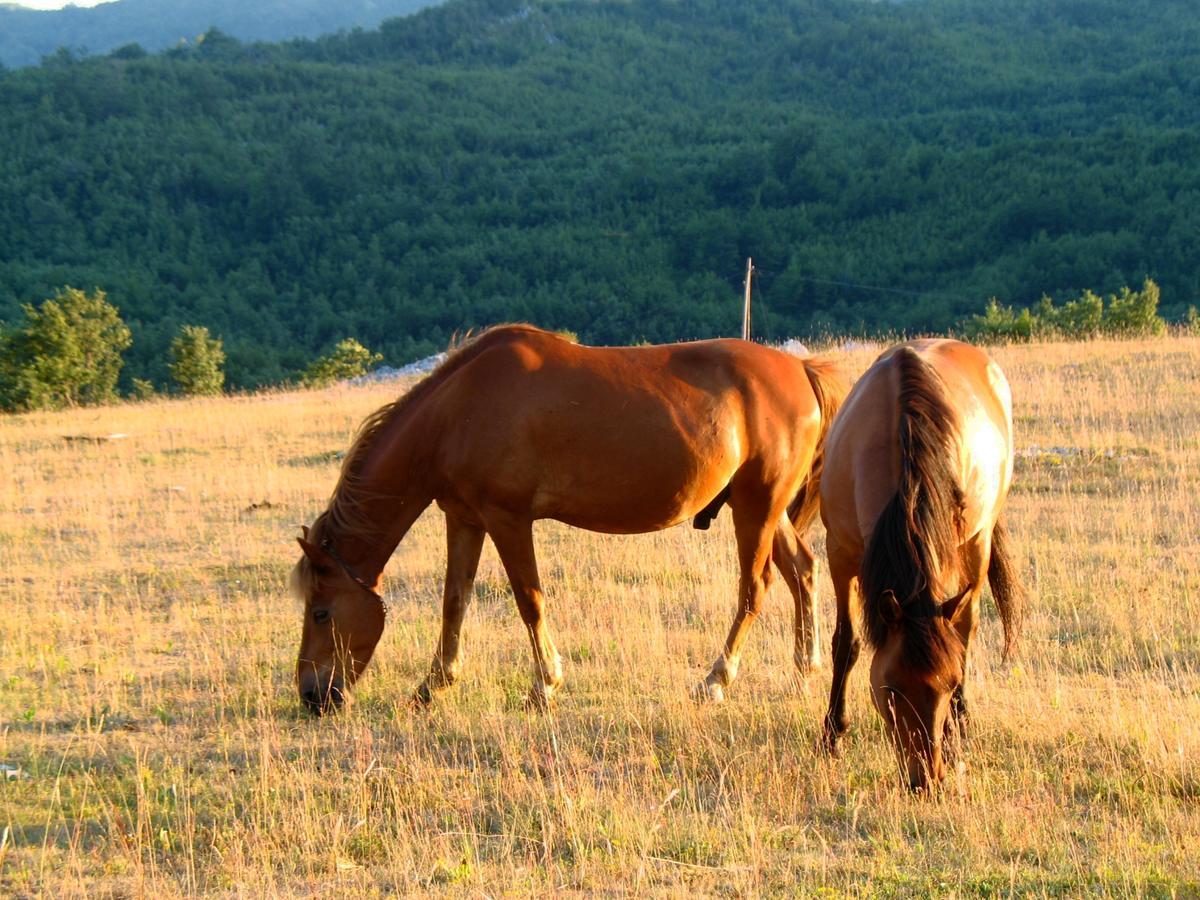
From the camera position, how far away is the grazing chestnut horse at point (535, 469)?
18.4 ft

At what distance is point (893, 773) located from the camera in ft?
14.9

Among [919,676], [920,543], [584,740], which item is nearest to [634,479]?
[584,740]

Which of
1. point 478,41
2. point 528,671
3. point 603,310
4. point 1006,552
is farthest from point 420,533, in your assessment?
point 478,41

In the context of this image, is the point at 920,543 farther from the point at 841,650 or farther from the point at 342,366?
the point at 342,366

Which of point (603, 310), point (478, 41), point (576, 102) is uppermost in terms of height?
point (478, 41)

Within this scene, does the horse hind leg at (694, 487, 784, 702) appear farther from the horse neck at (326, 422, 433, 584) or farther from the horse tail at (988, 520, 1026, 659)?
the horse neck at (326, 422, 433, 584)

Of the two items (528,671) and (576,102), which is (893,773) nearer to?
(528,671)

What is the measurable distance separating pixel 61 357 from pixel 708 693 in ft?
83.8

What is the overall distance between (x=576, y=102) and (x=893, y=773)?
104m

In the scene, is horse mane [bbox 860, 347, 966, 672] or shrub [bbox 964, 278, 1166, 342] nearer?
horse mane [bbox 860, 347, 966, 672]

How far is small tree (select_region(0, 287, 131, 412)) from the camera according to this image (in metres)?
25.9

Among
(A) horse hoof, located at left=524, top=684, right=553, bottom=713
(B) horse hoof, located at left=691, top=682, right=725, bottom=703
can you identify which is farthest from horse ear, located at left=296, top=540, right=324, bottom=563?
(B) horse hoof, located at left=691, top=682, right=725, bottom=703

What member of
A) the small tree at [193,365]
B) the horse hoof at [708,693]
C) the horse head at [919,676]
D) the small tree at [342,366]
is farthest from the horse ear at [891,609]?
the small tree at [193,365]

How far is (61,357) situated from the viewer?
89.4ft
